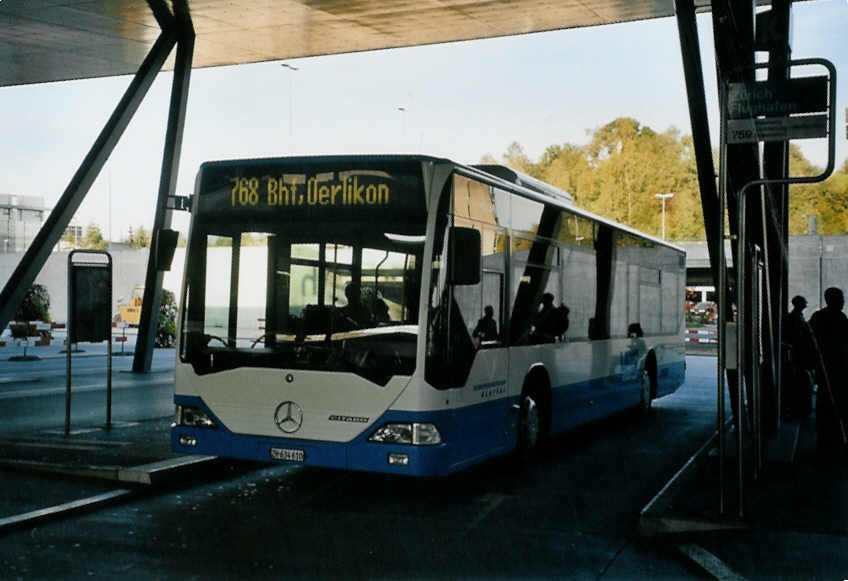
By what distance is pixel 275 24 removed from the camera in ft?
65.2

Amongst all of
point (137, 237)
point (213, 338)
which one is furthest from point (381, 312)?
point (137, 237)

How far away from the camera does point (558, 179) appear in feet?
245

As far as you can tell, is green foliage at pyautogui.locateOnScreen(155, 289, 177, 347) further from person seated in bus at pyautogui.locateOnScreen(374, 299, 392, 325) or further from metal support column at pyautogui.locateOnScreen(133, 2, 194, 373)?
person seated in bus at pyautogui.locateOnScreen(374, 299, 392, 325)

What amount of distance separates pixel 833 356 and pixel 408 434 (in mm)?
5605

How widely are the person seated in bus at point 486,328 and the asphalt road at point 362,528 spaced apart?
1314 mm

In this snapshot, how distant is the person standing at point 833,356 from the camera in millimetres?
11273

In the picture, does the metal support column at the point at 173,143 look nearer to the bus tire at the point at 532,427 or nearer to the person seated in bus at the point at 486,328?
the bus tire at the point at 532,427

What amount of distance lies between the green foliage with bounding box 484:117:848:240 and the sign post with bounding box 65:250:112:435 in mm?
56642

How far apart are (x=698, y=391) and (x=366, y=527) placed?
47.3 feet

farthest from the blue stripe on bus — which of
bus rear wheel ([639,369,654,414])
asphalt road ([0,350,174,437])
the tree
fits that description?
the tree

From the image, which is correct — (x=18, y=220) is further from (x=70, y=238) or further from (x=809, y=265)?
(x=809, y=265)

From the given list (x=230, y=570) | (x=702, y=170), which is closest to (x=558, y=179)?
(x=702, y=170)

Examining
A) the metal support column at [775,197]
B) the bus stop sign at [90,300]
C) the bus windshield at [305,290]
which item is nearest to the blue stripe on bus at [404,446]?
the bus windshield at [305,290]

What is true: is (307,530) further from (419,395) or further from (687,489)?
(687,489)
